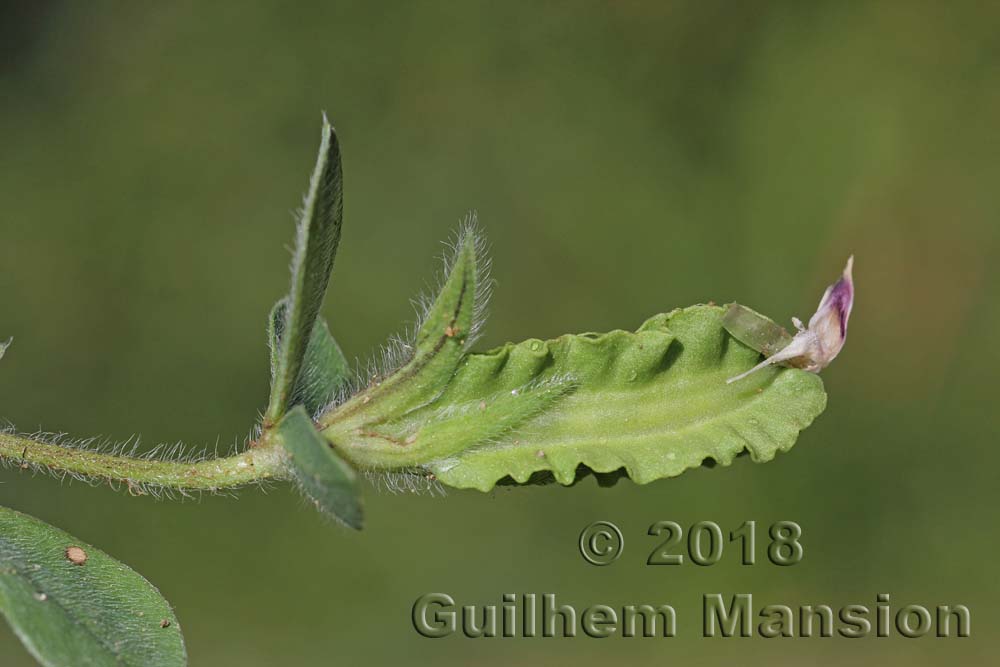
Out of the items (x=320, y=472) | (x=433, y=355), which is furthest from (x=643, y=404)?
(x=320, y=472)

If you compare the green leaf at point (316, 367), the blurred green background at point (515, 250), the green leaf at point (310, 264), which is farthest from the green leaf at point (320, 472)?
the blurred green background at point (515, 250)

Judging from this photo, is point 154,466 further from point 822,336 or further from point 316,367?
point 822,336

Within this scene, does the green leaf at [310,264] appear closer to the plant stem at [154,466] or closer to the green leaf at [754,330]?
the plant stem at [154,466]

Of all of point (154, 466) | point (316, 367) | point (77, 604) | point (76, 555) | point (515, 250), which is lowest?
point (77, 604)

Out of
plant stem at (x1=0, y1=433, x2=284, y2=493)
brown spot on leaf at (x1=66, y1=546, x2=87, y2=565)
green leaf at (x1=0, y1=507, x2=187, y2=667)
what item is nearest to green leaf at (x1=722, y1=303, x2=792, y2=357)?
plant stem at (x1=0, y1=433, x2=284, y2=493)

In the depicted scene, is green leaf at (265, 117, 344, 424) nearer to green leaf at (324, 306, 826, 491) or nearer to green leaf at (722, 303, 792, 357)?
green leaf at (324, 306, 826, 491)
